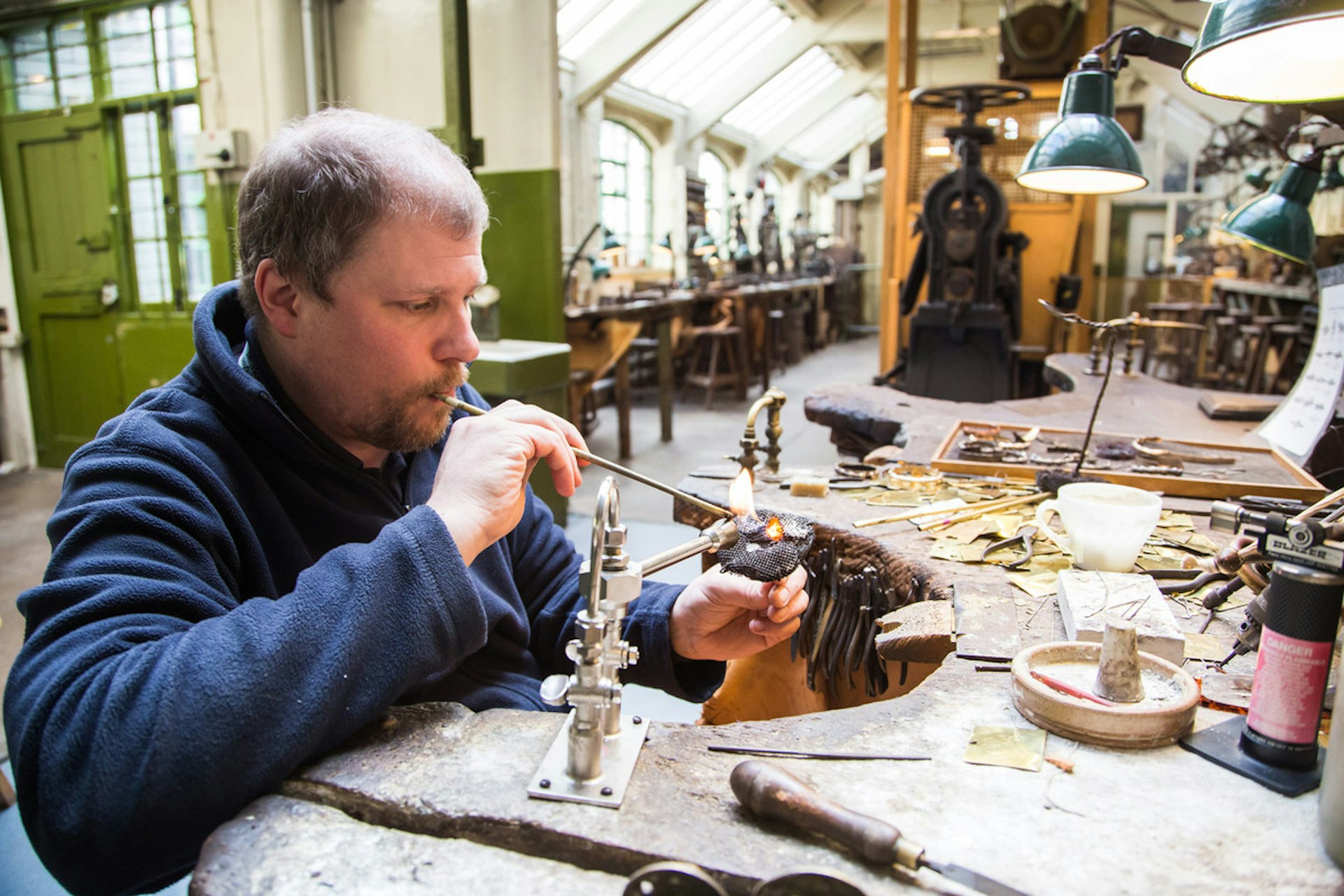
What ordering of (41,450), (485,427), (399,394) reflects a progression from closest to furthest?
(485,427)
(399,394)
(41,450)

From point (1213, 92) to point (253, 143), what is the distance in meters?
5.18

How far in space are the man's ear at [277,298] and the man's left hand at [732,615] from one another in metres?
0.74

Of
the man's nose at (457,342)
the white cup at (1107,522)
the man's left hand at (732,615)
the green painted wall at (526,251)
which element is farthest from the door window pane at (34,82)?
the white cup at (1107,522)

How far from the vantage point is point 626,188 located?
12.3 meters

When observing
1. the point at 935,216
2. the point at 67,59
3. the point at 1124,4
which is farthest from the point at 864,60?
the point at 67,59

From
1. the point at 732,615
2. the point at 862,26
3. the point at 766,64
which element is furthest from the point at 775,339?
the point at 732,615

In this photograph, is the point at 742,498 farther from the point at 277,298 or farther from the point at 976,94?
the point at 976,94

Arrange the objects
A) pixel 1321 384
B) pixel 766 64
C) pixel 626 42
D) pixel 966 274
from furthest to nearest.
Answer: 1. pixel 766 64
2. pixel 626 42
3. pixel 966 274
4. pixel 1321 384

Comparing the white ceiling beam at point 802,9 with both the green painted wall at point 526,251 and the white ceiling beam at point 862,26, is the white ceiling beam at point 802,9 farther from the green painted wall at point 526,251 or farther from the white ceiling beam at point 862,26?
the green painted wall at point 526,251

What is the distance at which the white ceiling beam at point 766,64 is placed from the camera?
42.1 ft

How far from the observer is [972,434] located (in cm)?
285

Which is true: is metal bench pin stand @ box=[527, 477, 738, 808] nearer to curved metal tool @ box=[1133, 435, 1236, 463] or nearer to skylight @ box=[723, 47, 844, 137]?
curved metal tool @ box=[1133, 435, 1236, 463]

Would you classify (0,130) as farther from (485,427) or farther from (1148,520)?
(1148,520)

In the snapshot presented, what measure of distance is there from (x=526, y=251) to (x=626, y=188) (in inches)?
306
